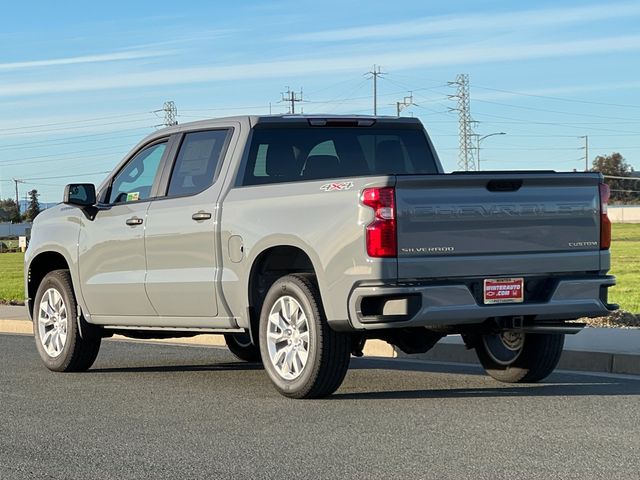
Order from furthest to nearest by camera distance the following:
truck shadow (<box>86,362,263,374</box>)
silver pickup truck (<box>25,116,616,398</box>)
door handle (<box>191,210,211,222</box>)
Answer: truck shadow (<box>86,362,263,374</box>) → door handle (<box>191,210,211,222</box>) → silver pickup truck (<box>25,116,616,398</box>)

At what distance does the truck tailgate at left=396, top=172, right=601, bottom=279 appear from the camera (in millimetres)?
8180

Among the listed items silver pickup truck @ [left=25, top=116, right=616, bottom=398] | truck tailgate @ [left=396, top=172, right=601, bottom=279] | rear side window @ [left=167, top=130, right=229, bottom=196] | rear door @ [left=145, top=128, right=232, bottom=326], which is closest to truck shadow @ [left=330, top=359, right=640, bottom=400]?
silver pickup truck @ [left=25, top=116, right=616, bottom=398]

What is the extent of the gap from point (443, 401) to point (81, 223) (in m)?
4.00

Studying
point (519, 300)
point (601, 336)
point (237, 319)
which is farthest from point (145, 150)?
point (601, 336)

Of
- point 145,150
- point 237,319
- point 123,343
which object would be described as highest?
point 145,150

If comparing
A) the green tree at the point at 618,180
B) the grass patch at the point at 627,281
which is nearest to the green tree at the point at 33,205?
the green tree at the point at 618,180

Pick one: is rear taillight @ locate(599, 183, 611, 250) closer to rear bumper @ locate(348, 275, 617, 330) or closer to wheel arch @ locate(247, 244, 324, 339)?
rear bumper @ locate(348, 275, 617, 330)

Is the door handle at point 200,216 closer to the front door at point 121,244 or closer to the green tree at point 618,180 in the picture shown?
the front door at point 121,244

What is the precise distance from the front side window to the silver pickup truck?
2cm

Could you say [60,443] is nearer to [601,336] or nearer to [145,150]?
[145,150]

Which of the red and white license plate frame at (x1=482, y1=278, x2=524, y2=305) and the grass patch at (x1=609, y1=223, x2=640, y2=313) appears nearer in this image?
the red and white license plate frame at (x1=482, y1=278, x2=524, y2=305)

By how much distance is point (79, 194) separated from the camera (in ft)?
35.1

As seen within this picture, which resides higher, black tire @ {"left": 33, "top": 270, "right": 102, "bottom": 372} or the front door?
the front door

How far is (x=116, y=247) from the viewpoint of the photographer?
10.5m
